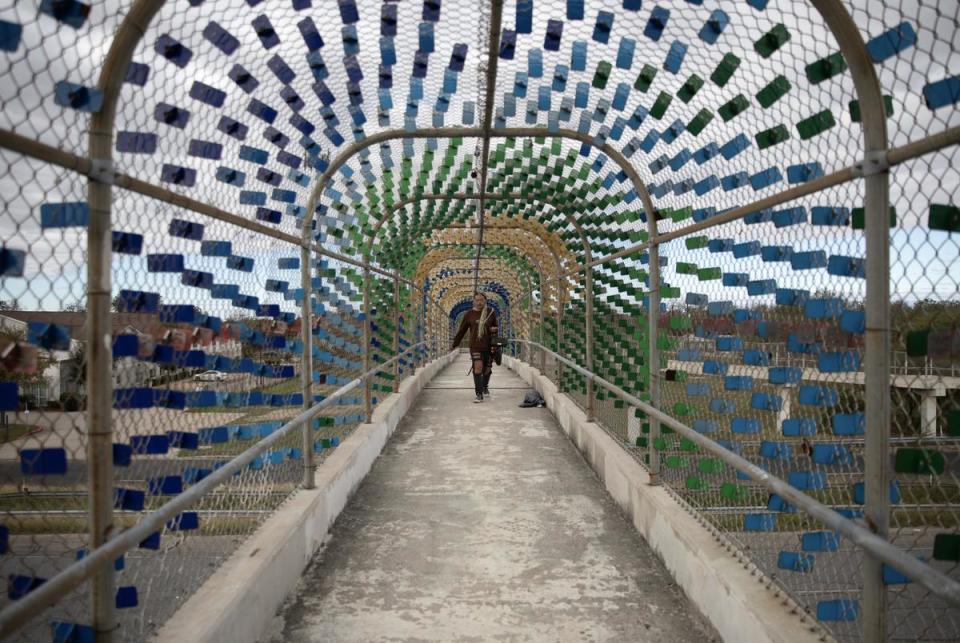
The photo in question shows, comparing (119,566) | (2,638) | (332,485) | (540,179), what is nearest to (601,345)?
(540,179)

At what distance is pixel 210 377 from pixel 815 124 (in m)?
2.57

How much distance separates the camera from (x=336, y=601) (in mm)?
3652

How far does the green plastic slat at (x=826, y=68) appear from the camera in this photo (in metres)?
2.32

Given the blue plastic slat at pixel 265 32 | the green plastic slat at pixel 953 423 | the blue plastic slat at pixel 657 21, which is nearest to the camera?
the green plastic slat at pixel 953 423

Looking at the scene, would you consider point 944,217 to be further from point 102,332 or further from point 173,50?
point 173,50

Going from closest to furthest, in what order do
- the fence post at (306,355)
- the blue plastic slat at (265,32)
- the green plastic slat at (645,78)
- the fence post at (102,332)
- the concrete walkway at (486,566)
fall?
the fence post at (102,332) → the blue plastic slat at (265,32) → the concrete walkway at (486,566) → the green plastic slat at (645,78) → the fence post at (306,355)

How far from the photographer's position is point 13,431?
1.74m

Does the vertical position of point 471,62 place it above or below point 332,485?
above

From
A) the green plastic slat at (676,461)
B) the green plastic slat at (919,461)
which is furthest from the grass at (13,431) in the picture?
the green plastic slat at (676,461)

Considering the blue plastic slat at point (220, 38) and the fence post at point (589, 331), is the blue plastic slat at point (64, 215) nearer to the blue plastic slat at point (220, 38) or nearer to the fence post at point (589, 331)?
the blue plastic slat at point (220, 38)

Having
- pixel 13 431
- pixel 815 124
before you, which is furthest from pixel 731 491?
pixel 13 431

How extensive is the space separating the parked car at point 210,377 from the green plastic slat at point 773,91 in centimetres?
254

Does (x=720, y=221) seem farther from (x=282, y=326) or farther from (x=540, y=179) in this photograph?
(x=540, y=179)

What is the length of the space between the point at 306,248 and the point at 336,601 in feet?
7.14
